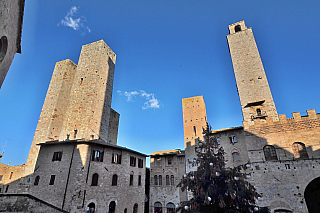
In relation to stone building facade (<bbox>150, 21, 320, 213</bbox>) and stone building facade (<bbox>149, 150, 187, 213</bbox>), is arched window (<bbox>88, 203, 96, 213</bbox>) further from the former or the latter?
stone building facade (<bbox>149, 150, 187, 213</bbox>)

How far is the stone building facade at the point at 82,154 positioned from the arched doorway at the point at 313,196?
17538 millimetres

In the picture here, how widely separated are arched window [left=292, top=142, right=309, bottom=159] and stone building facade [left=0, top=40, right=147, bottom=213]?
55.4 feet

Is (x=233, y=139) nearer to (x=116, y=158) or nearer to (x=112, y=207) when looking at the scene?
(x=116, y=158)

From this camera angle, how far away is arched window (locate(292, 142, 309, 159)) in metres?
13.9

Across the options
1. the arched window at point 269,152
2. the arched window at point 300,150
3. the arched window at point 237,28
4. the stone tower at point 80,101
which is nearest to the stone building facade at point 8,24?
the stone tower at point 80,101

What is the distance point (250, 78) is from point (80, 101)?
22.1 meters

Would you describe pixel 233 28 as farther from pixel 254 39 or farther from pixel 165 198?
pixel 165 198

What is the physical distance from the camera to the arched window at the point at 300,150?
13905 millimetres

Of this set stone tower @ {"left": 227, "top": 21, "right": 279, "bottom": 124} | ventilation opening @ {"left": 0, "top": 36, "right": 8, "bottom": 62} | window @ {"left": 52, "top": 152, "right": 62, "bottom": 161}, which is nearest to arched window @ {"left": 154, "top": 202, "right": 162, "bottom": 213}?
window @ {"left": 52, "top": 152, "right": 62, "bottom": 161}

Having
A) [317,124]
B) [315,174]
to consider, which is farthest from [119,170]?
[317,124]

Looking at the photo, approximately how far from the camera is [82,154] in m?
16.2

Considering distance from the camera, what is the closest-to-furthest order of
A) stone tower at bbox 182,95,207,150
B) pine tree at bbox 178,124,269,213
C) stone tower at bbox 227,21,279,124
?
pine tree at bbox 178,124,269,213 < stone tower at bbox 227,21,279,124 < stone tower at bbox 182,95,207,150

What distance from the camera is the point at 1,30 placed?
6.20 meters

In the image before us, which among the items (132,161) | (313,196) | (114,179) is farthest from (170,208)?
(313,196)
